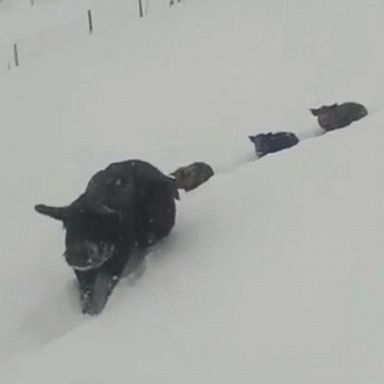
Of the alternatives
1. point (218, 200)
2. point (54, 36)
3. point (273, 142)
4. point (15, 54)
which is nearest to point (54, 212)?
point (218, 200)

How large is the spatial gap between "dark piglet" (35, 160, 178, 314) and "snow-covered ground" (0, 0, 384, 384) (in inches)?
4.4

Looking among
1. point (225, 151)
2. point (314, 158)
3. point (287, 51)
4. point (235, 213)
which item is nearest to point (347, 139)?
point (314, 158)

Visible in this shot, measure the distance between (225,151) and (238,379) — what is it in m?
3.64

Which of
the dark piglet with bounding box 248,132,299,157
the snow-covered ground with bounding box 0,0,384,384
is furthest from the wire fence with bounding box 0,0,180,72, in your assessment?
the dark piglet with bounding box 248,132,299,157

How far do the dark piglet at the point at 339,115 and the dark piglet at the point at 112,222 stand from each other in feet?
6.15

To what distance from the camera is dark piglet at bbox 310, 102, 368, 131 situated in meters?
7.49

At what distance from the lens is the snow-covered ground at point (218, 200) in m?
4.64

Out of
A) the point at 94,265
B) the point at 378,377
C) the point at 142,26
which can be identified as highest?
the point at 378,377

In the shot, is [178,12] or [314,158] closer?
[314,158]

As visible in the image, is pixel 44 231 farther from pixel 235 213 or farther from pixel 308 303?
pixel 308 303

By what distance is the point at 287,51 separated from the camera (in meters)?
9.66

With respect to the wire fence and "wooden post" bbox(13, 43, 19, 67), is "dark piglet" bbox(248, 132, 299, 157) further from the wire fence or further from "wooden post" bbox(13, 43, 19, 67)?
"wooden post" bbox(13, 43, 19, 67)

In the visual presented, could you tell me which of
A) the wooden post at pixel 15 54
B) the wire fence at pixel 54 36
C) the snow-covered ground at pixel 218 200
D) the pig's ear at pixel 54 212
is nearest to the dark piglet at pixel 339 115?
the snow-covered ground at pixel 218 200

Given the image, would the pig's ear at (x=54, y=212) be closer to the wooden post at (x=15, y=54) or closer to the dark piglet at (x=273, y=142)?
the dark piglet at (x=273, y=142)
